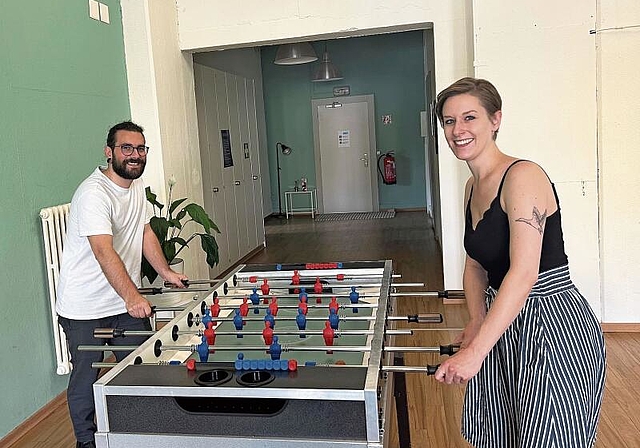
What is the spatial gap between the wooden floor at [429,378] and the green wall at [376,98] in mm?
3177

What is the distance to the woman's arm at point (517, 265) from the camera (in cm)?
151

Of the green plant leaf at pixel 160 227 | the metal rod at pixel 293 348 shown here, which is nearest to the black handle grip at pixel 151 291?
the metal rod at pixel 293 348

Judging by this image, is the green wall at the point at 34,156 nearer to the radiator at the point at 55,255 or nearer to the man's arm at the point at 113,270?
the radiator at the point at 55,255

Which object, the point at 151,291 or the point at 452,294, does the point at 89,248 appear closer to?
the point at 151,291

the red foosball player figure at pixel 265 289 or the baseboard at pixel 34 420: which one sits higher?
the red foosball player figure at pixel 265 289

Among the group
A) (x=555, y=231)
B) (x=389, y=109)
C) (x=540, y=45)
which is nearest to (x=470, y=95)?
(x=555, y=231)

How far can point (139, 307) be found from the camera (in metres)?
2.18

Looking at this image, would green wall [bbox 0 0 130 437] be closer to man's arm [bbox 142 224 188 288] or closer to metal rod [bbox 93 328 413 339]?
man's arm [bbox 142 224 188 288]

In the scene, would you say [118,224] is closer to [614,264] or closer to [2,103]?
[2,103]

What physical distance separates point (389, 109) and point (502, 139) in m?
6.52

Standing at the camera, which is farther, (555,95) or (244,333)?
(555,95)

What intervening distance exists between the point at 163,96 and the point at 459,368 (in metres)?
3.68

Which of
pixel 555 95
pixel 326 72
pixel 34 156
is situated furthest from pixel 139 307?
pixel 326 72

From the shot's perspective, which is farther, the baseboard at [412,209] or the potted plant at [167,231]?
the baseboard at [412,209]
